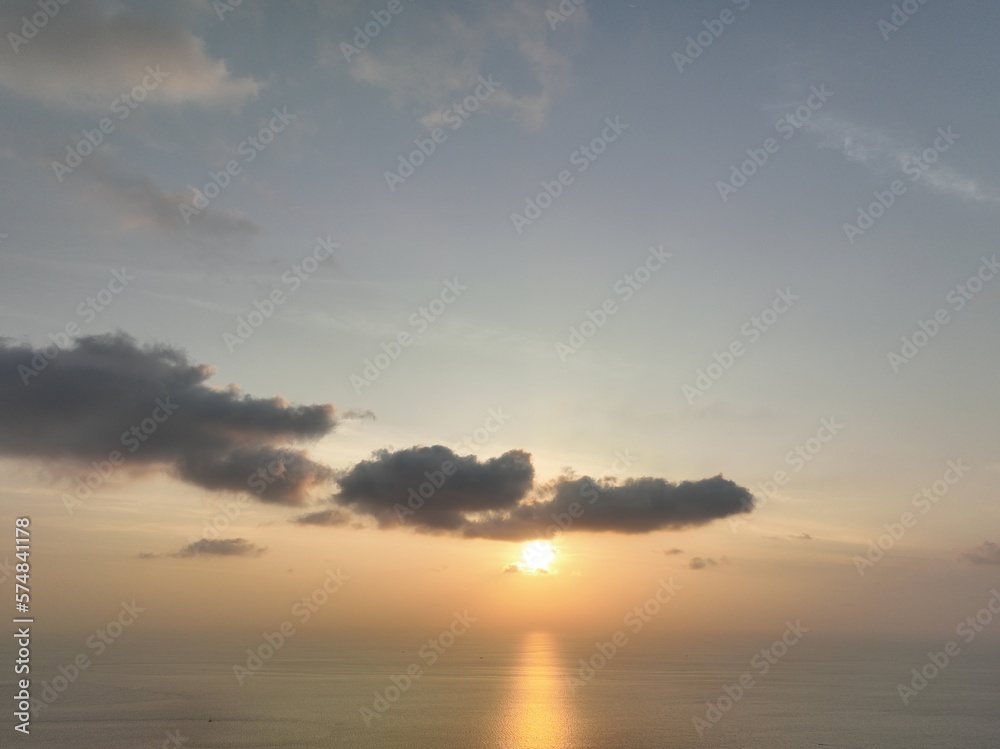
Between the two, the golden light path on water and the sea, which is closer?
the sea

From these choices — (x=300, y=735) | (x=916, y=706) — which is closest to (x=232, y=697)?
(x=300, y=735)

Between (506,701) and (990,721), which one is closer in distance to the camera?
(990,721)

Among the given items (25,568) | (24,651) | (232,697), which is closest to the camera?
(25,568)

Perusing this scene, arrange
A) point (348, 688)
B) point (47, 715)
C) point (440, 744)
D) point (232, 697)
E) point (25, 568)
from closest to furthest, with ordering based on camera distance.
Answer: point (25, 568) → point (440, 744) → point (47, 715) → point (232, 697) → point (348, 688)

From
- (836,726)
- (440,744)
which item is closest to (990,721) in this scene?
(836,726)

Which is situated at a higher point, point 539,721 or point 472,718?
point 472,718

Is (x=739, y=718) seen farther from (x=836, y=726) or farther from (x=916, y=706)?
(x=916, y=706)

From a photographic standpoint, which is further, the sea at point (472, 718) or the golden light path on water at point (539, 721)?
the golden light path on water at point (539, 721)

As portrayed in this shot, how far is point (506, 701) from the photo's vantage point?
6796 inches

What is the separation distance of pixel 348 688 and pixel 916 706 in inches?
5777

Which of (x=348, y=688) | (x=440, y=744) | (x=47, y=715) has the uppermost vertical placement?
(x=348, y=688)

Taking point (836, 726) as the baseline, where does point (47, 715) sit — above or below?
above

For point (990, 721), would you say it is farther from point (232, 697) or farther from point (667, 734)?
point (232, 697)

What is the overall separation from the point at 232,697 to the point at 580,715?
3197 inches
